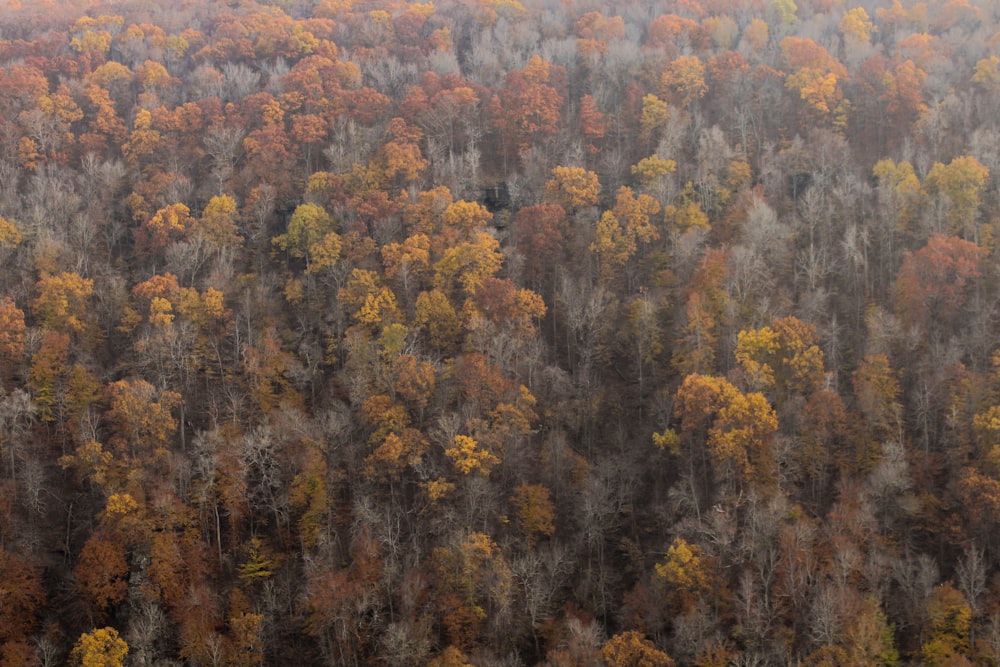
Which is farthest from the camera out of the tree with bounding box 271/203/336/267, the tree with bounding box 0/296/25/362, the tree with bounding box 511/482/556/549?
the tree with bounding box 271/203/336/267

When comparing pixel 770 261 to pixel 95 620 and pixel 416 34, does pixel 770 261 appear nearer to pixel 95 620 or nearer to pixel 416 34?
pixel 95 620

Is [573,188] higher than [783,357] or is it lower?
higher

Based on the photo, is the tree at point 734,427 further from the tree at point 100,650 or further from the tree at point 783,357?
the tree at point 100,650

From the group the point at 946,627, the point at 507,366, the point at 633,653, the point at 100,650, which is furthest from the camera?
the point at 507,366

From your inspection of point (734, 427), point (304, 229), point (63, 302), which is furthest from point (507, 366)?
point (63, 302)

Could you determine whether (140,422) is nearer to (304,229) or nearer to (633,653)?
(304,229)

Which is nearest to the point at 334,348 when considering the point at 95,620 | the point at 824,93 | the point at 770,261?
the point at 95,620

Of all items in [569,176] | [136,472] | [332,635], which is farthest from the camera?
[569,176]

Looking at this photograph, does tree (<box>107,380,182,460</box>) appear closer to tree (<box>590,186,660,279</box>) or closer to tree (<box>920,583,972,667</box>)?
tree (<box>590,186,660,279</box>)

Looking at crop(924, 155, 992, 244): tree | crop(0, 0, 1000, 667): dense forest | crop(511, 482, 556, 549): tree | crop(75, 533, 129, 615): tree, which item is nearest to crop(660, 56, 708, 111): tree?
crop(0, 0, 1000, 667): dense forest
